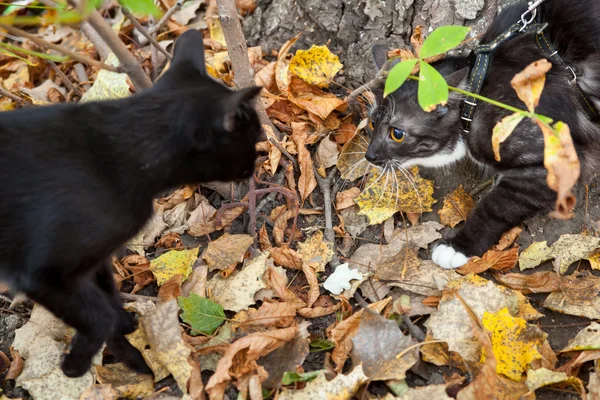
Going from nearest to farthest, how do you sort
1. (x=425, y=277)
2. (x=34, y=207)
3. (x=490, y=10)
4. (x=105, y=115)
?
1. (x=34, y=207)
2. (x=105, y=115)
3. (x=425, y=277)
4. (x=490, y=10)

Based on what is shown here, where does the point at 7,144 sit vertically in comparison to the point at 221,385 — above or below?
above

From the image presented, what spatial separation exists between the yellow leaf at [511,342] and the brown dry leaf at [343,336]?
46 centimetres

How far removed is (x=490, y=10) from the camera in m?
2.71

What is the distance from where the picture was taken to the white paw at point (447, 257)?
242 cm

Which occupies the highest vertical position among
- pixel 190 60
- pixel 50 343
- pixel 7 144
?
pixel 190 60

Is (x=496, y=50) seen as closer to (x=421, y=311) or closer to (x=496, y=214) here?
(x=496, y=214)

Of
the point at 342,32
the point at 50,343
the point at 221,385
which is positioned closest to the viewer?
the point at 221,385

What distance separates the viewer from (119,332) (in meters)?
2.09

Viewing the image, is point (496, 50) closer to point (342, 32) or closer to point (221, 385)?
point (342, 32)

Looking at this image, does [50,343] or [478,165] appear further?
[478,165]

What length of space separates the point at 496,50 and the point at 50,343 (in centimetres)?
231

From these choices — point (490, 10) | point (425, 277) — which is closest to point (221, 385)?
point (425, 277)

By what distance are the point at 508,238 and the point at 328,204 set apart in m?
0.86

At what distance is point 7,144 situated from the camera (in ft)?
5.58
